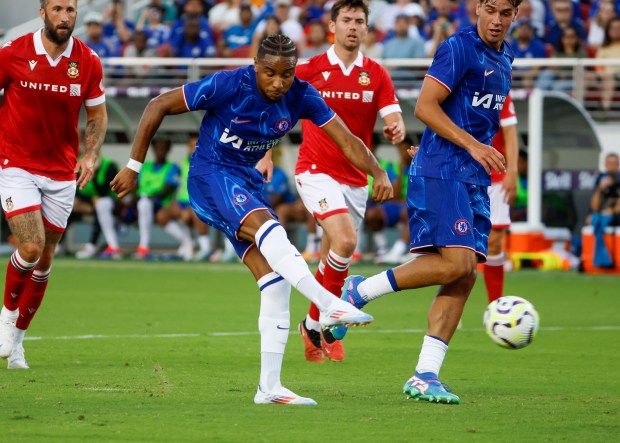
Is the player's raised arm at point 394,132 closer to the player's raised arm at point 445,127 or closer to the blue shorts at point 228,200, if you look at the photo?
the player's raised arm at point 445,127

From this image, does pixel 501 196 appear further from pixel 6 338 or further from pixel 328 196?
pixel 6 338

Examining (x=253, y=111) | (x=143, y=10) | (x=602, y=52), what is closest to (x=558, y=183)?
(x=602, y=52)

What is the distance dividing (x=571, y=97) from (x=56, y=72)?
13.8 meters

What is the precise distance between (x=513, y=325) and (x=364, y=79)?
3.20 meters

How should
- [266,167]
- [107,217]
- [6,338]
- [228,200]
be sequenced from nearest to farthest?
[228,200] < [6,338] < [266,167] < [107,217]

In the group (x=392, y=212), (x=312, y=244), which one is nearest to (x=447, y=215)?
(x=312, y=244)

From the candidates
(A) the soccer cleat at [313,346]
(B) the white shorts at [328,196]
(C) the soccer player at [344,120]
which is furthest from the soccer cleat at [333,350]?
(B) the white shorts at [328,196]

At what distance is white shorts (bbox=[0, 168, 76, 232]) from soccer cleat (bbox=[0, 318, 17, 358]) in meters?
0.81

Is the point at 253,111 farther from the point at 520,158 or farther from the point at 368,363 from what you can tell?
the point at 520,158

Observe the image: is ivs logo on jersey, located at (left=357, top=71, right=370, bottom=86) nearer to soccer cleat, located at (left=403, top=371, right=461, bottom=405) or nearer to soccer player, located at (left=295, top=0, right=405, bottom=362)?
soccer player, located at (left=295, top=0, right=405, bottom=362)

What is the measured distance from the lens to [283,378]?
28.7 feet

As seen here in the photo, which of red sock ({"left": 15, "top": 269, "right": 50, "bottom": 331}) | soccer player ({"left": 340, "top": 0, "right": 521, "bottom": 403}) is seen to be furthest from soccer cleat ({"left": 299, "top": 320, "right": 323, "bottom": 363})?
red sock ({"left": 15, "top": 269, "right": 50, "bottom": 331})

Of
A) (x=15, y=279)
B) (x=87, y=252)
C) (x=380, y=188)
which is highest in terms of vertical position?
(x=380, y=188)

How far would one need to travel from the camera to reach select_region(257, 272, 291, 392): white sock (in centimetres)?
744
